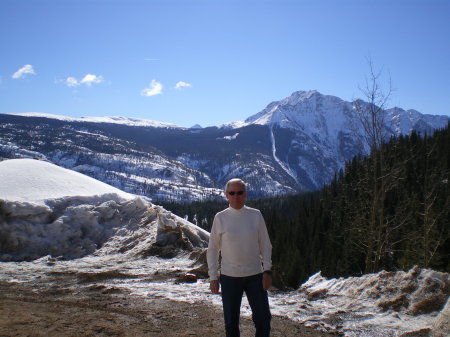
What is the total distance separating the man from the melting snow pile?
2.39 meters

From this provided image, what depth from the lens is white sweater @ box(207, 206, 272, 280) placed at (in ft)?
15.3

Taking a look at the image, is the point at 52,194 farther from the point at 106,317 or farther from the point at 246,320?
the point at 246,320

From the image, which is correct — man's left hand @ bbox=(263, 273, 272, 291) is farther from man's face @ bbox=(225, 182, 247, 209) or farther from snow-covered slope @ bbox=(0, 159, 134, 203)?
snow-covered slope @ bbox=(0, 159, 134, 203)

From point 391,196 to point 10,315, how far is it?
61808 mm

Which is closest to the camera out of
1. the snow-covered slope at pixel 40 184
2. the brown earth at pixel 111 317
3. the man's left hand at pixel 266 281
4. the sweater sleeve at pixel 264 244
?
the man's left hand at pixel 266 281

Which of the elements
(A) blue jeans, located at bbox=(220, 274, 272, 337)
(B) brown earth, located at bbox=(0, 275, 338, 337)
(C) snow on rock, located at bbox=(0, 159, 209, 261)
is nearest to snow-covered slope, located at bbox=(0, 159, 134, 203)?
(C) snow on rock, located at bbox=(0, 159, 209, 261)

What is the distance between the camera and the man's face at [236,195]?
4.73 metres

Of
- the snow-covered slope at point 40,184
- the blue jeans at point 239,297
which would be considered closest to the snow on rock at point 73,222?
the snow-covered slope at point 40,184

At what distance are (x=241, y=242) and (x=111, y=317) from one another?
327 centimetres

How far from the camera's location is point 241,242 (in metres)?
4.68

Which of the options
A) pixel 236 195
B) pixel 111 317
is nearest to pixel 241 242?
pixel 236 195

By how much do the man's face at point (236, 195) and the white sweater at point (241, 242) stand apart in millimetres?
75

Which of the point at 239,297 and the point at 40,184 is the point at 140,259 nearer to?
the point at 40,184

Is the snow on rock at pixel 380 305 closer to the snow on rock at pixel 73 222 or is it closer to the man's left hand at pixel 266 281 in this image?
the man's left hand at pixel 266 281
